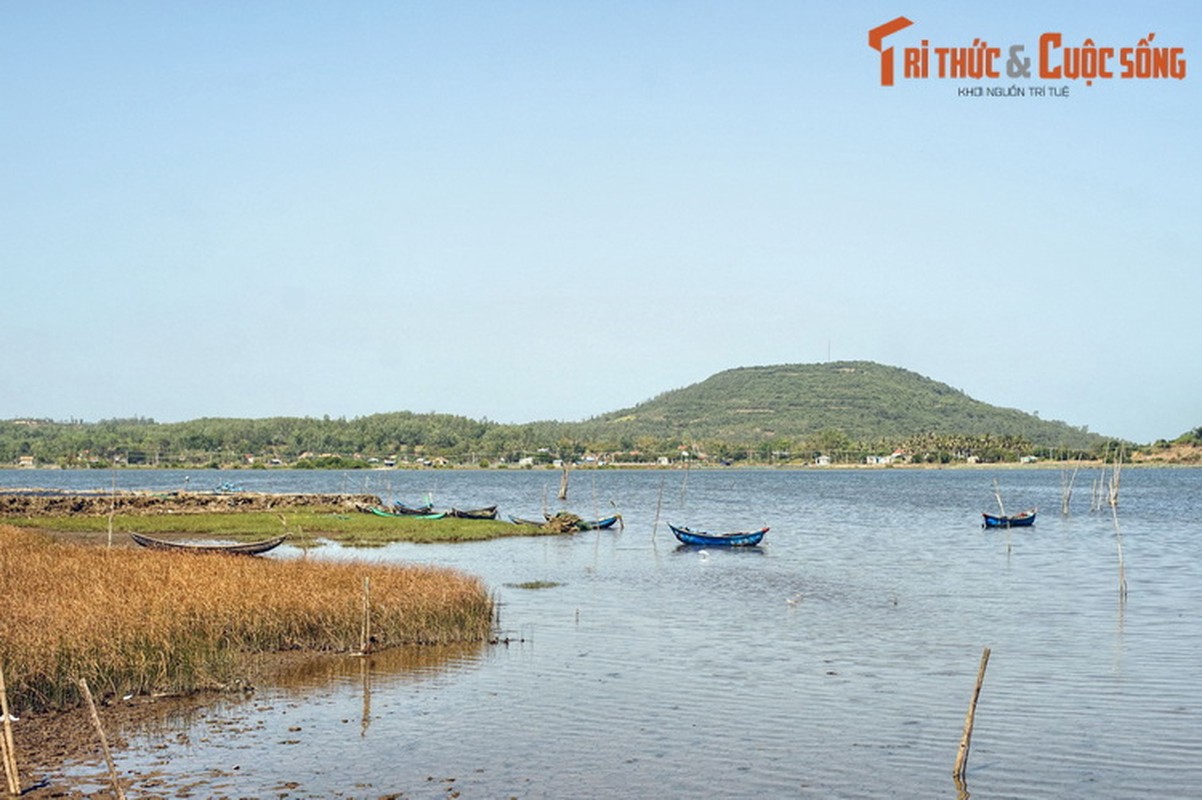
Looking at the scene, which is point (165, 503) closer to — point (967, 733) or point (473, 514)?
point (473, 514)

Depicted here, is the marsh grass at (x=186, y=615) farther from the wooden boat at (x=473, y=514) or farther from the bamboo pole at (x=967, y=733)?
the wooden boat at (x=473, y=514)

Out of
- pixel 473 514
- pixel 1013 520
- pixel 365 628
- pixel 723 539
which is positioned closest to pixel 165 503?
pixel 473 514

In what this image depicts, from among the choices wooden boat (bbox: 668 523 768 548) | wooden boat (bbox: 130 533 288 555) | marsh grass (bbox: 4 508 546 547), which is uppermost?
wooden boat (bbox: 130 533 288 555)

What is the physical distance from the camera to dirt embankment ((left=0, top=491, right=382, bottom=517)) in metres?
72.5

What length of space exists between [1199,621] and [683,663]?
17.2 metres

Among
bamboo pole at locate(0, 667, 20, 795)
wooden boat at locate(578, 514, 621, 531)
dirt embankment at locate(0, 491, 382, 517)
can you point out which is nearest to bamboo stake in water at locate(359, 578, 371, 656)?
bamboo pole at locate(0, 667, 20, 795)

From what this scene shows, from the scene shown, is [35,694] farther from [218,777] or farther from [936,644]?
[936,644]

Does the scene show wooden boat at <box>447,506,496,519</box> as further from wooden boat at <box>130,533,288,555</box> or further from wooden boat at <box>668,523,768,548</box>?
wooden boat at <box>130,533,288,555</box>

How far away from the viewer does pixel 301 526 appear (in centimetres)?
6312

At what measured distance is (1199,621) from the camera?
3394 cm

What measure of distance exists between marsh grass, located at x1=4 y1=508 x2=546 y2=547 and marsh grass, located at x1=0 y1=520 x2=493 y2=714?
79.6 feet

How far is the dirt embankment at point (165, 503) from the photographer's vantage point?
238 feet

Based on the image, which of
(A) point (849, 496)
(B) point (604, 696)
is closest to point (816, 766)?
(B) point (604, 696)

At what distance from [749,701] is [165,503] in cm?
6572
